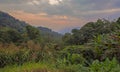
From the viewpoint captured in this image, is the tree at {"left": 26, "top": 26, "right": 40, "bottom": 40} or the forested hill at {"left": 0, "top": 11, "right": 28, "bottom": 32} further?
the forested hill at {"left": 0, "top": 11, "right": 28, "bottom": 32}

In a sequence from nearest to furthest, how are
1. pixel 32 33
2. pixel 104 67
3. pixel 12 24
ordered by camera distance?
pixel 104 67, pixel 32 33, pixel 12 24

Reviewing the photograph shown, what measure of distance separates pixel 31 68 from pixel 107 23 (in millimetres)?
8329

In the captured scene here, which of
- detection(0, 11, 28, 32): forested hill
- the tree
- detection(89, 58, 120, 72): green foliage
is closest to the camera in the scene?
detection(89, 58, 120, 72): green foliage

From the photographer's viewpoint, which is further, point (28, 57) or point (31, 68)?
point (28, 57)

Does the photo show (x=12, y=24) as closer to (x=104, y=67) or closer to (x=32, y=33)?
(x=32, y=33)

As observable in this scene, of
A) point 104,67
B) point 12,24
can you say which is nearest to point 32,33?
point 104,67

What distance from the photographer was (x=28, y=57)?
1070 cm

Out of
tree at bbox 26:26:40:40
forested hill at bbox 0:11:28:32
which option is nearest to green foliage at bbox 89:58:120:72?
tree at bbox 26:26:40:40

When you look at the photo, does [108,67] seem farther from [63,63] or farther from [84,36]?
[84,36]

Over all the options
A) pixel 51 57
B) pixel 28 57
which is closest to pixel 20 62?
pixel 28 57

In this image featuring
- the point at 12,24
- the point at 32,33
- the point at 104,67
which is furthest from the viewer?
the point at 12,24

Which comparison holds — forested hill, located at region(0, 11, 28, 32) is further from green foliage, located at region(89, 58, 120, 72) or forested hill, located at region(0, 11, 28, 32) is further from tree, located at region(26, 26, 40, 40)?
green foliage, located at region(89, 58, 120, 72)

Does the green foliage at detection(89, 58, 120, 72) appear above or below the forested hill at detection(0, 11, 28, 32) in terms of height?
below

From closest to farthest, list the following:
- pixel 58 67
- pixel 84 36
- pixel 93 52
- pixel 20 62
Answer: pixel 58 67
pixel 20 62
pixel 93 52
pixel 84 36
